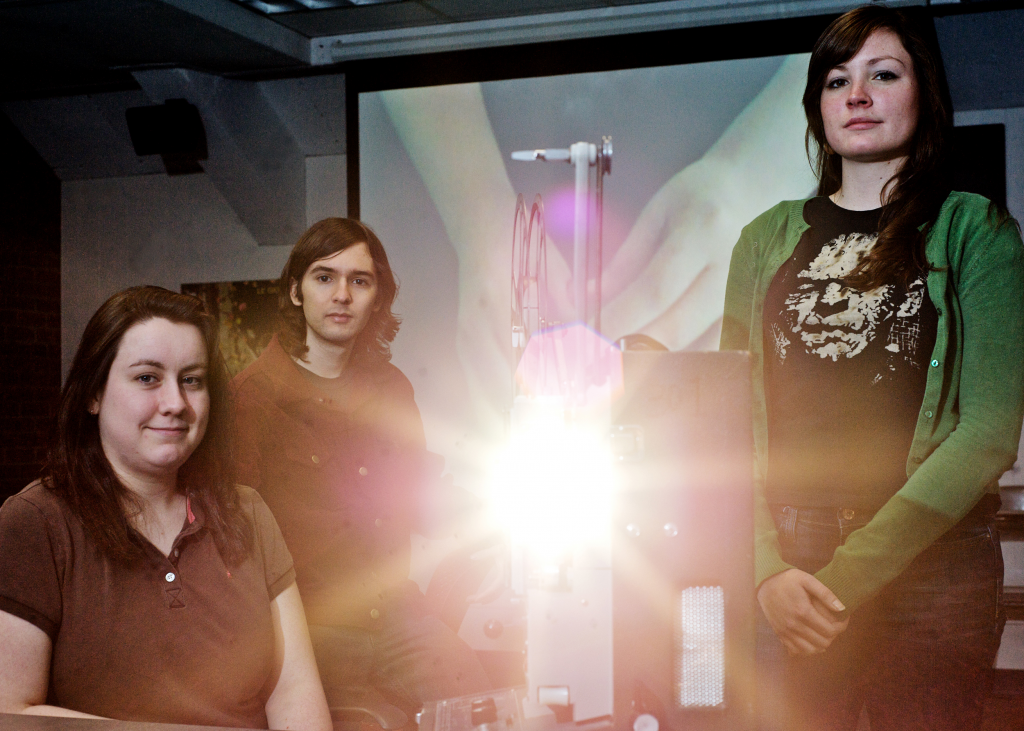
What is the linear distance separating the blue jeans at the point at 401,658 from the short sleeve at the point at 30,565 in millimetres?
724

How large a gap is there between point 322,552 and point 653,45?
2806mm

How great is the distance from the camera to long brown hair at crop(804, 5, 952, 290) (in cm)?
117

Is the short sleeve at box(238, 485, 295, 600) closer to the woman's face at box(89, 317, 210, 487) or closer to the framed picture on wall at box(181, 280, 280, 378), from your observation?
the woman's face at box(89, 317, 210, 487)

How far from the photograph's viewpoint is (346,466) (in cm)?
195

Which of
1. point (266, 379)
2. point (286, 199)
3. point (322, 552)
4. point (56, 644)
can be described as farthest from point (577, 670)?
point (286, 199)

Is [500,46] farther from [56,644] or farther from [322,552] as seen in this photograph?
[56,644]

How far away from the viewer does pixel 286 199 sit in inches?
168

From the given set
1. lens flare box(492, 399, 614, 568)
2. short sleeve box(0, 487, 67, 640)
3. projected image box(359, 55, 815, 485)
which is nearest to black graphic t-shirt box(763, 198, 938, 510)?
lens flare box(492, 399, 614, 568)

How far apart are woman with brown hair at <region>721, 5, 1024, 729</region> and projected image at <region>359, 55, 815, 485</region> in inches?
87.7

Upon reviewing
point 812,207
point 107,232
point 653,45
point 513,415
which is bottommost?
point 513,415

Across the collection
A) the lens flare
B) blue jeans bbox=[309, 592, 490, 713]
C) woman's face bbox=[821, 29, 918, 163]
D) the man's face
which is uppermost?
woman's face bbox=[821, 29, 918, 163]

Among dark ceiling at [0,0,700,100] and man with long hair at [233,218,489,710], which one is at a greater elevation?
dark ceiling at [0,0,700,100]

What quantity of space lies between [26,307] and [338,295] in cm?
341

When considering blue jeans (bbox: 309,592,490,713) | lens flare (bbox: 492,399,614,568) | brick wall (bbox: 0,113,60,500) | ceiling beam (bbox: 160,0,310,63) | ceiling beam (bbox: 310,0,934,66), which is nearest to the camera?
lens flare (bbox: 492,399,614,568)
